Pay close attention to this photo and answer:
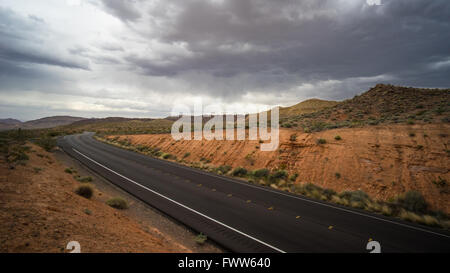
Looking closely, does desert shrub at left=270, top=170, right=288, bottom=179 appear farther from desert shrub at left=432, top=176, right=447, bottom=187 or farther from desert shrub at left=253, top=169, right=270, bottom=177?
desert shrub at left=432, top=176, right=447, bottom=187

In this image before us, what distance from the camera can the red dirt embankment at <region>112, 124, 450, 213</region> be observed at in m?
12.5

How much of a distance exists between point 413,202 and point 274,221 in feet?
27.1

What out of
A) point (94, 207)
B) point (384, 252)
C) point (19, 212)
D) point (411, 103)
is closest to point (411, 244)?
point (384, 252)

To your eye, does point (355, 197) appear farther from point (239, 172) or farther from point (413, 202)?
point (239, 172)

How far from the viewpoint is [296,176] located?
54.3 feet

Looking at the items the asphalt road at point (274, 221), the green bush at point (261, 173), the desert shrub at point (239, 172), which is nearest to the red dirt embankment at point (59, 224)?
the asphalt road at point (274, 221)

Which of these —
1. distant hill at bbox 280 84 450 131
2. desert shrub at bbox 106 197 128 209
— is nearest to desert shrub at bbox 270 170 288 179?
distant hill at bbox 280 84 450 131

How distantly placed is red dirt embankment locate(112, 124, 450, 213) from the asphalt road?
4086 millimetres

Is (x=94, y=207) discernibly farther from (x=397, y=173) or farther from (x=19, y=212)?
(x=397, y=173)

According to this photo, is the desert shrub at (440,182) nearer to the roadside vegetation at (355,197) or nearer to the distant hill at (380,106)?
the roadside vegetation at (355,197)

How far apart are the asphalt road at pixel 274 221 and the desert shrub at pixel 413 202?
94.9 inches

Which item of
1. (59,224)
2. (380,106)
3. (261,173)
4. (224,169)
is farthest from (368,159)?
(380,106)

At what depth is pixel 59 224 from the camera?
241 inches

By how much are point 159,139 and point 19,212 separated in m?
30.9
